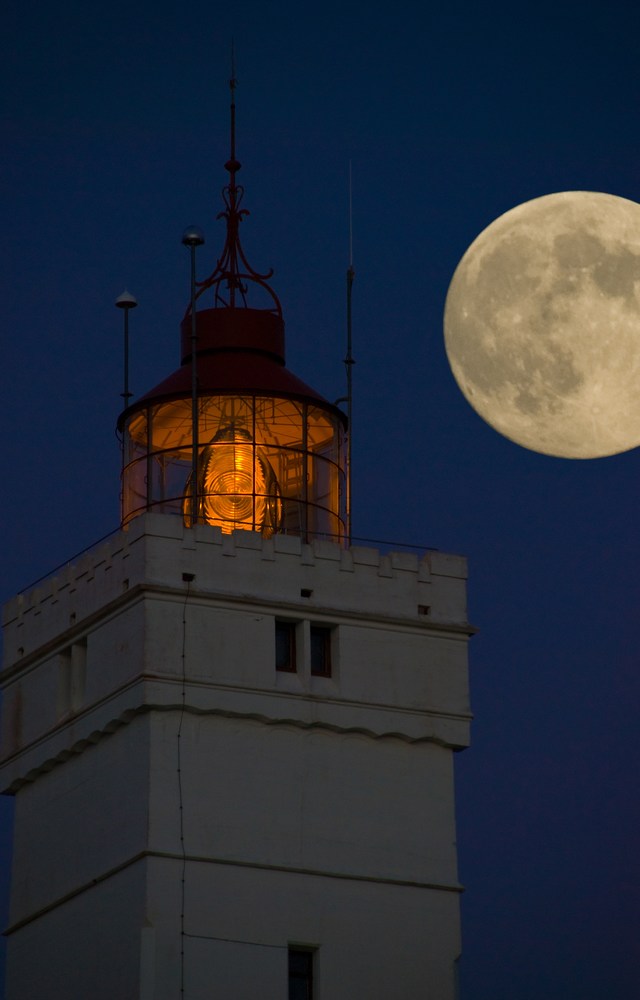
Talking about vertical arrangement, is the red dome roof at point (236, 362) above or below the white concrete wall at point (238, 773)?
above

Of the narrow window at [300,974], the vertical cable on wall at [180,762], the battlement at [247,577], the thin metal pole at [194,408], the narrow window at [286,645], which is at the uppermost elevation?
the thin metal pole at [194,408]

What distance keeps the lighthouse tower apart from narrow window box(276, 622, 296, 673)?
1.3 inches

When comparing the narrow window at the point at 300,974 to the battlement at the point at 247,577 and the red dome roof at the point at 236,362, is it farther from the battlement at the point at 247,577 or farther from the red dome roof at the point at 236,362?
the red dome roof at the point at 236,362

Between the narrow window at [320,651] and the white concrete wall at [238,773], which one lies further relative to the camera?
the narrow window at [320,651]

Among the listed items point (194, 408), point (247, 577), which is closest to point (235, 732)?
point (247, 577)

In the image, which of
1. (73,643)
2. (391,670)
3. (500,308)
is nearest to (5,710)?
(73,643)

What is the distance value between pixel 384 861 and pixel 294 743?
2.15 metres

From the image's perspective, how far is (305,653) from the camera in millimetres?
62969

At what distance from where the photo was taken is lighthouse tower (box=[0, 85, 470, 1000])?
201 feet

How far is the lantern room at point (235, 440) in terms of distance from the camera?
64625mm

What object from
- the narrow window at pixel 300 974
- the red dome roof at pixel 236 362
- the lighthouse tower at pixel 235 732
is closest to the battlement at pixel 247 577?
the lighthouse tower at pixel 235 732

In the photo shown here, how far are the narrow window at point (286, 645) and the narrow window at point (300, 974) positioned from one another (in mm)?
4215

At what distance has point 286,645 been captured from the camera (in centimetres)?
6319

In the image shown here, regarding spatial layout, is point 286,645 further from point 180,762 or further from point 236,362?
point 236,362
